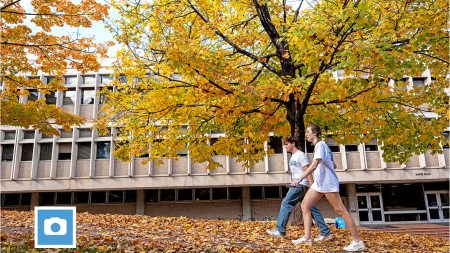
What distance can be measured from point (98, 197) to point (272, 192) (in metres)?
11.7

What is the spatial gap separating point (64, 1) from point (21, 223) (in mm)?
5128

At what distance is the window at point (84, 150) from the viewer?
25.4 metres

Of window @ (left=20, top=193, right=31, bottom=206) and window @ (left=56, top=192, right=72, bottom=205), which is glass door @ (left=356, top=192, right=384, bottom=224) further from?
window @ (left=20, top=193, right=31, bottom=206)

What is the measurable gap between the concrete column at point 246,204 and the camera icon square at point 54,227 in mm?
20397

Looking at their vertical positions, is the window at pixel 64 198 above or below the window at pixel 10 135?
below

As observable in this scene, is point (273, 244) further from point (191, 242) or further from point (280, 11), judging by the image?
point (280, 11)

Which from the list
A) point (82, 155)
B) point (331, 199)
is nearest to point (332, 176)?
point (331, 199)

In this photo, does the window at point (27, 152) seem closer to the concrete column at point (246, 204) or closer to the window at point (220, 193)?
the window at point (220, 193)

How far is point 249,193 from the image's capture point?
25.8m

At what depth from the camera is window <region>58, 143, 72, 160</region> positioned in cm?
2559

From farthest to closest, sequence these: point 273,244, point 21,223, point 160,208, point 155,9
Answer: point 160,208, point 155,9, point 21,223, point 273,244

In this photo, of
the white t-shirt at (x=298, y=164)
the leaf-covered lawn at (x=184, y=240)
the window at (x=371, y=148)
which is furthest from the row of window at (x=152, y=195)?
the white t-shirt at (x=298, y=164)

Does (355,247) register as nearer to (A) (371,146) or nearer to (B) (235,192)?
(A) (371,146)

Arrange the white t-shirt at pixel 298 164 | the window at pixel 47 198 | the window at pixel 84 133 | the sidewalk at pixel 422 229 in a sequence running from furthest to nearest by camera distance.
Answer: the window at pixel 47 198 → the window at pixel 84 133 → the sidewalk at pixel 422 229 → the white t-shirt at pixel 298 164
